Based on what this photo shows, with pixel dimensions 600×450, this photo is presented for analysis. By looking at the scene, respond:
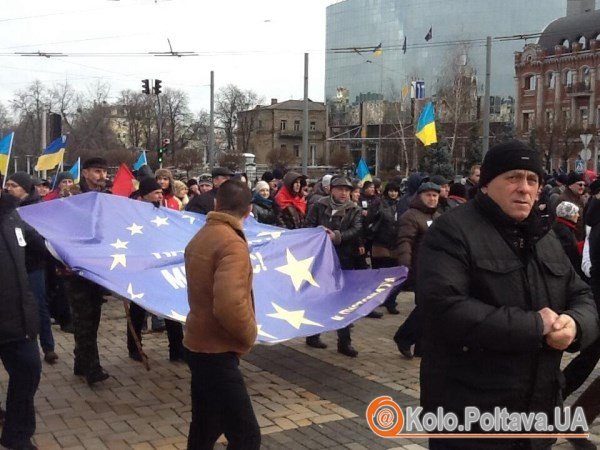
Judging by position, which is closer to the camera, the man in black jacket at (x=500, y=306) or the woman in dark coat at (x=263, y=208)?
the man in black jacket at (x=500, y=306)

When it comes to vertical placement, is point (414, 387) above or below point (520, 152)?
below

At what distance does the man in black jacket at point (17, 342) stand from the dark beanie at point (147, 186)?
2.69 metres

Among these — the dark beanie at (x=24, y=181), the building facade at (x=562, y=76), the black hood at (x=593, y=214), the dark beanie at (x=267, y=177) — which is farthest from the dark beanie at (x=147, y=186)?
the building facade at (x=562, y=76)

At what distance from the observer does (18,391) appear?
16.3 ft

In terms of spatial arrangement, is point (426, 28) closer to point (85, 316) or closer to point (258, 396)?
point (85, 316)

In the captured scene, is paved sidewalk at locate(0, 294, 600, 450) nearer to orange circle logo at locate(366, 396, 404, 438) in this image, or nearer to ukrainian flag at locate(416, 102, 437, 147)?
orange circle logo at locate(366, 396, 404, 438)

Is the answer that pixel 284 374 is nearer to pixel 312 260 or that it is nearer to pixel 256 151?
pixel 312 260

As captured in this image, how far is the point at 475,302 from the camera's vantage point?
280cm

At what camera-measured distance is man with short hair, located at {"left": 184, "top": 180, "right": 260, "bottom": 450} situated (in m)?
3.93

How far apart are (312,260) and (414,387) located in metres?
1.75

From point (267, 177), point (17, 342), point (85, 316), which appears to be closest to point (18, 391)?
point (17, 342)

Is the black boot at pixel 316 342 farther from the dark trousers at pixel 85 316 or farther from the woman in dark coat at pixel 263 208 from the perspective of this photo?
the dark trousers at pixel 85 316

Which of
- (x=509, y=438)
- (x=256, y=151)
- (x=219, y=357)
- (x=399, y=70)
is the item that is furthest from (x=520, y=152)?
(x=256, y=151)

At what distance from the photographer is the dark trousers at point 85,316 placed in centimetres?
670
